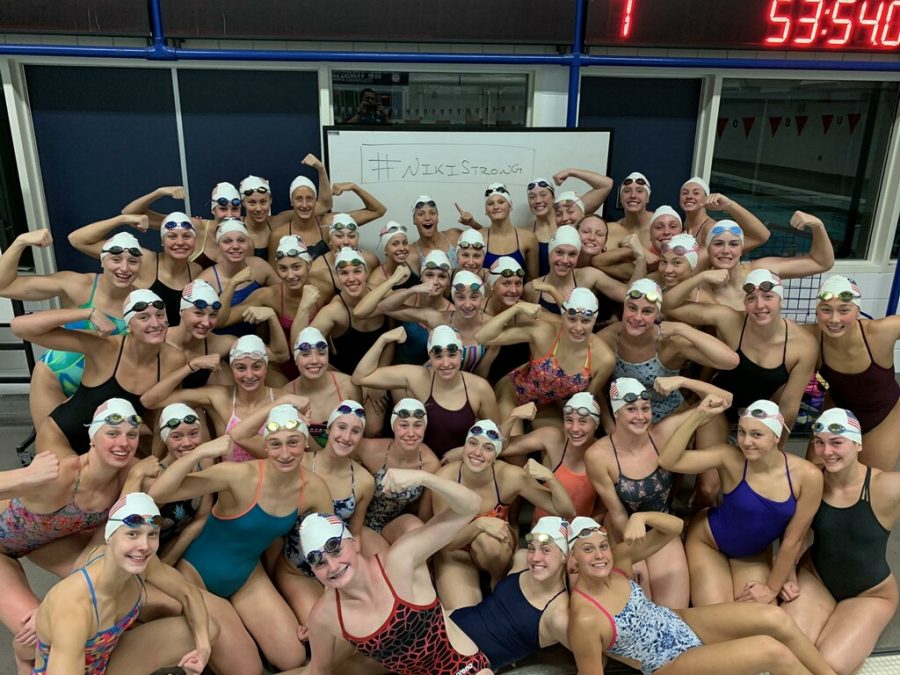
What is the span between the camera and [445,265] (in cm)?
470

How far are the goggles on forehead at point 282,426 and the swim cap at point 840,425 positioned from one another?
2929 mm

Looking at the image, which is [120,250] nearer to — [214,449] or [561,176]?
[214,449]

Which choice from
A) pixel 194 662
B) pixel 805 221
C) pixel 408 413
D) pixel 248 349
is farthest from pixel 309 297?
pixel 805 221

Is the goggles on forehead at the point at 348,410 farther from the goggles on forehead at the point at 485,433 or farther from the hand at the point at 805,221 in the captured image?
the hand at the point at 805,221

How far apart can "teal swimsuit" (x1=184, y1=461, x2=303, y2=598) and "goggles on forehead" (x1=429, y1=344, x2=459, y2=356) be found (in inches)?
45.2

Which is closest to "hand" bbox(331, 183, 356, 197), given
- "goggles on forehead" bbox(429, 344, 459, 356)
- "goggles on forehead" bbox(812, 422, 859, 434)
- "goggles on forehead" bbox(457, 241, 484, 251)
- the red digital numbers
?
"goggles on forehead" bbox(457, 241, 484, 251)

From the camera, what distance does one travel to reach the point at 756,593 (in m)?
3.92

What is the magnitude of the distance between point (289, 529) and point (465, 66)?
4.56 m

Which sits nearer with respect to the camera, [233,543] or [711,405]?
[233,543]

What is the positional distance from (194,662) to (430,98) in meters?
5.30

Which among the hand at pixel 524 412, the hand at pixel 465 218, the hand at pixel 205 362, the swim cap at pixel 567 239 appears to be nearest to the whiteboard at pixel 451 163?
the hand at pixel 465 218

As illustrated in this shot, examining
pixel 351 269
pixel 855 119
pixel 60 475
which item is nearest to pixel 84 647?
pixel 60 475

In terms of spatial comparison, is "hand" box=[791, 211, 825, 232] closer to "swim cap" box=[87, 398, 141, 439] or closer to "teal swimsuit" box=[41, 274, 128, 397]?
"swim cap" box=[87, 398, 141, 439]

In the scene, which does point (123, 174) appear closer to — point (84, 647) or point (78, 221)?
point (78, 221)
